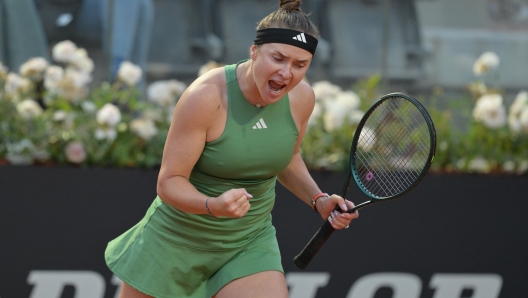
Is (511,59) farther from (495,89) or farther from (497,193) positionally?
(497,193)

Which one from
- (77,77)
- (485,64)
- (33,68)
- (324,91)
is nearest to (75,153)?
(77,77)

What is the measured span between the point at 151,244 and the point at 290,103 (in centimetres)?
74

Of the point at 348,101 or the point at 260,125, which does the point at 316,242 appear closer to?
the point at 260,125

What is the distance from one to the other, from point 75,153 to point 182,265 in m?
1.66

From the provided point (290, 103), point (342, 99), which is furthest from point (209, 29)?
point (290, 103)

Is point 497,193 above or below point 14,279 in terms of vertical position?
above

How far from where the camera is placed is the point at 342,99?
479 cm

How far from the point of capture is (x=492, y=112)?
16.0ft

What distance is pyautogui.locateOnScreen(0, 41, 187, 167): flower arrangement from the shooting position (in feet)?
14.6

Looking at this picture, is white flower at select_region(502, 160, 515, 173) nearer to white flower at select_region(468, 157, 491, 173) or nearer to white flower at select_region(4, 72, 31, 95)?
white flower at select_region(468, 157, 491, 173)

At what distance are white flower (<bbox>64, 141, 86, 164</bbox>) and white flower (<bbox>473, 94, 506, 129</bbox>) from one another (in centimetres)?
241

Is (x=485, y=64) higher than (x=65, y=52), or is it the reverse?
(x=485, y=64)

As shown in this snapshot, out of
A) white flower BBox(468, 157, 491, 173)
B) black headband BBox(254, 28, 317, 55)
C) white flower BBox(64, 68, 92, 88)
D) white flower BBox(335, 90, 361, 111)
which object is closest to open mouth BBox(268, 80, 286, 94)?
black headband BBox(254, 28, 317, 55)

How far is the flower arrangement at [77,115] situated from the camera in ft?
14.6
